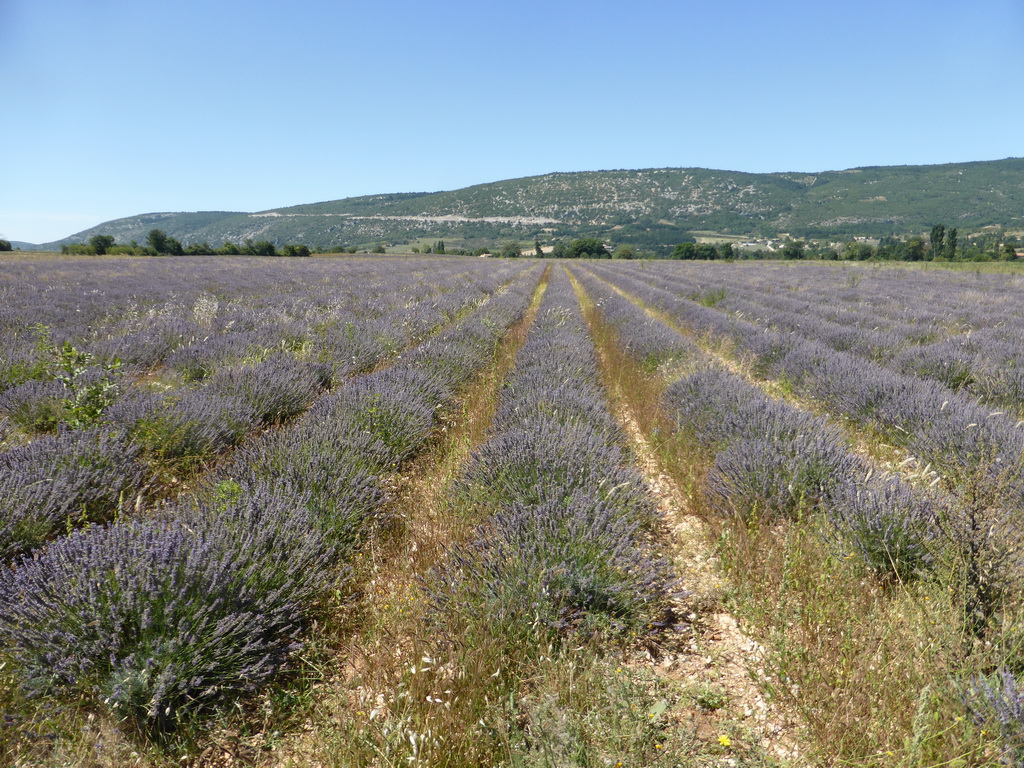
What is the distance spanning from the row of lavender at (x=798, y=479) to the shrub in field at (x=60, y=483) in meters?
3.38

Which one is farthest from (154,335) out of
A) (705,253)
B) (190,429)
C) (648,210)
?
(648,210)

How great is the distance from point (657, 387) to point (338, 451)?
4.01 m

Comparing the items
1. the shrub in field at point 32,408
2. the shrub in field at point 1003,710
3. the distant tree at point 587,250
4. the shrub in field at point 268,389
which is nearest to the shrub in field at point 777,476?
the shrub in field at point 1003,710

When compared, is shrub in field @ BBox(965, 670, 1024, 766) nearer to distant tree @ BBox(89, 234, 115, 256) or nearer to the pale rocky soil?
the pale rocky soil

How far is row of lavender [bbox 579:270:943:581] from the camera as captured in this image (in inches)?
88.1

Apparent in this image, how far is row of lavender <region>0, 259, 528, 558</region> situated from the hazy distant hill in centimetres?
11729

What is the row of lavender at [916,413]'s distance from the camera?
252 cm

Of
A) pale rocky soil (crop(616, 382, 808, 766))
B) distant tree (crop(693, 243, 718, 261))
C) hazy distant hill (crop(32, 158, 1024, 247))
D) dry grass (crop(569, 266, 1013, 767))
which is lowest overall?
pale rocky soil (crop(616, 382, 808, 766))

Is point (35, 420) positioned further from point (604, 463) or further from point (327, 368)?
point (604, 463)

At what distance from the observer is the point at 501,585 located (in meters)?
1.94

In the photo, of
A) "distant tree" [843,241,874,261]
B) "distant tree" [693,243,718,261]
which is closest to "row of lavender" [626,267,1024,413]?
"distant tree" [843,241,874,261]

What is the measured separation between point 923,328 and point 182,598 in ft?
37.0

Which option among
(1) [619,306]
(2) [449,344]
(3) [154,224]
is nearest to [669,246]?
(1) [619,306]

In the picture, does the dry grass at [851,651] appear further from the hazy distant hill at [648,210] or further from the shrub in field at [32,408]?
the hazy distant hill at [648,210]
